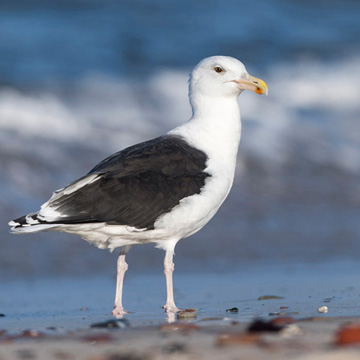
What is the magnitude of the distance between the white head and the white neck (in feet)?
0.19

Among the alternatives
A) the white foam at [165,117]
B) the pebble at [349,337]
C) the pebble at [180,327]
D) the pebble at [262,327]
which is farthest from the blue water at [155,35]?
the pebble at [349,337]

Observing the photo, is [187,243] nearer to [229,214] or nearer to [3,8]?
[229,214]

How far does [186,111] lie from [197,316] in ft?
24.7

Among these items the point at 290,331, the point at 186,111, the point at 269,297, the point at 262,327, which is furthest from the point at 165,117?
the point at 290,331

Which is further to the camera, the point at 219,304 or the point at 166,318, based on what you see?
the point at 219,304

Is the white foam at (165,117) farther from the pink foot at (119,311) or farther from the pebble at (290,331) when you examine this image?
the pebble at (290,331)

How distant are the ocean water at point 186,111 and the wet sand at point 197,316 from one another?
1.76 feet

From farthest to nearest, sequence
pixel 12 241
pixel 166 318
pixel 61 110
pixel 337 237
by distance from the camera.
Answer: pixel 61 110
pixel 337 237
pixel 12 241
pixel 166 318

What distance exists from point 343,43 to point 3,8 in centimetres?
667

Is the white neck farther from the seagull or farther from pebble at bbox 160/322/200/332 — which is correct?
pebble at bbox 160/322/200/332

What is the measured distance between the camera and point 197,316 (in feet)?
16.9

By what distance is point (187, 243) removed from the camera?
27.2ft

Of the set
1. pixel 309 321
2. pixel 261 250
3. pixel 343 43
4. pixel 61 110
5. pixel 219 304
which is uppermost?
pixel 343 43

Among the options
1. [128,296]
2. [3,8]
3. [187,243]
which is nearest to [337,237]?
[187,243]
